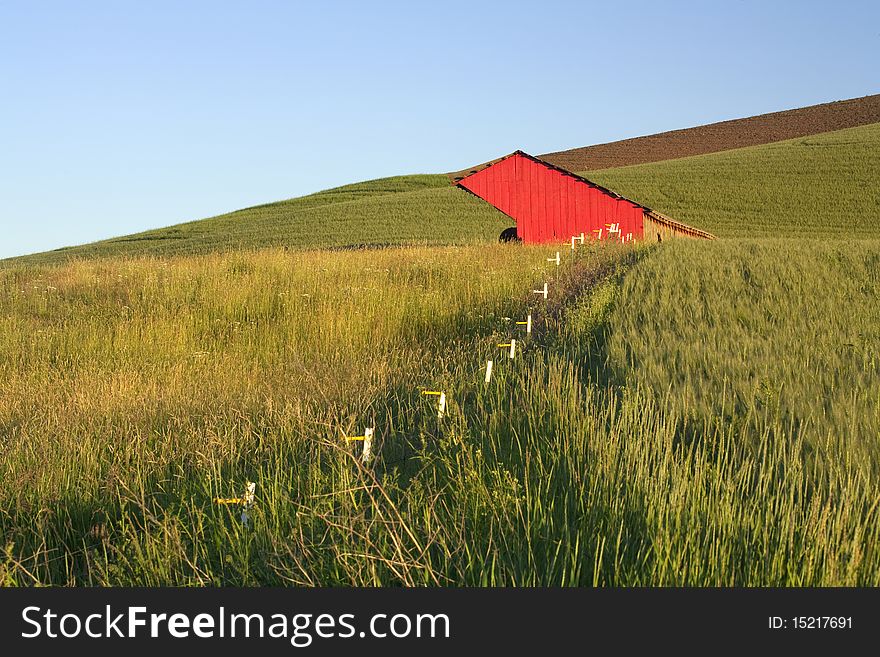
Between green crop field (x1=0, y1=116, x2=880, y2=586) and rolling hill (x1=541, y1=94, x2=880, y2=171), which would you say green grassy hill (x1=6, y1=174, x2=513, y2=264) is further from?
rolling hill (x1=541, y1=94, x2=880, y2=171)

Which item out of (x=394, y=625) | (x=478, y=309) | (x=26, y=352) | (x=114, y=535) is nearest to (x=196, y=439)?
(x=114, y=535)

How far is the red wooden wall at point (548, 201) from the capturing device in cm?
2850

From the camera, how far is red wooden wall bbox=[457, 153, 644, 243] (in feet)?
93.5

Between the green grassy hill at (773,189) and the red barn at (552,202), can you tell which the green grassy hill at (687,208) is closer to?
the green grassy hill at (773,189)

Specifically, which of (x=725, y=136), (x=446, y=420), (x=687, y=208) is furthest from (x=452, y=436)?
(x=725, y=136)

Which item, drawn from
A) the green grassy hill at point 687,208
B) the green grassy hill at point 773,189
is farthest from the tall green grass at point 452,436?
the green grassy hill at point 773,189

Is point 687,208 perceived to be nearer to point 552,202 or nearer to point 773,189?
point 773,189

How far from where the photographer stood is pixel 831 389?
5492 millimetres

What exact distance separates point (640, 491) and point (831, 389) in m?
2.24

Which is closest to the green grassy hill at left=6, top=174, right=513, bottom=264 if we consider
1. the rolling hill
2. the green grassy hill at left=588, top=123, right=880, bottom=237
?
the green grassy hill at left=588, top=123, right=880, bottom=237

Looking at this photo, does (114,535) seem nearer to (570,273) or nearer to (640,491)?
(640,491)

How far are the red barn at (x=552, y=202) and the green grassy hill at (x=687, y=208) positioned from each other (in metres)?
7.86

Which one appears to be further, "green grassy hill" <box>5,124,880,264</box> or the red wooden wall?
"green grassy hill" <box>5,124,880,264</box>

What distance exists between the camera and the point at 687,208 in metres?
47.7
